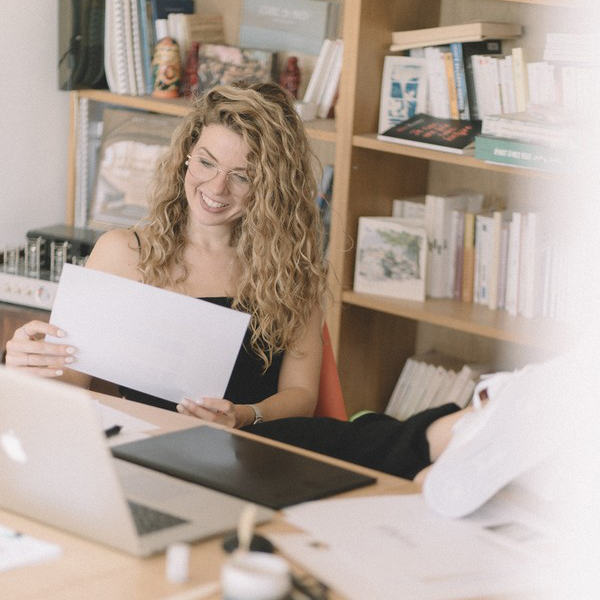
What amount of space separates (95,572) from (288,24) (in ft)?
7.91

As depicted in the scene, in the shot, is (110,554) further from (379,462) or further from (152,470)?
(379,462)

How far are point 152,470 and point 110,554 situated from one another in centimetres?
28

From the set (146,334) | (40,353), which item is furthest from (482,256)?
(40,353)

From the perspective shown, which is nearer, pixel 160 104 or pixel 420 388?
pixel 420 388

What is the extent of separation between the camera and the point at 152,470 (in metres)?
1.52

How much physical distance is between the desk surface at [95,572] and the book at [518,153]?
5.07 feet

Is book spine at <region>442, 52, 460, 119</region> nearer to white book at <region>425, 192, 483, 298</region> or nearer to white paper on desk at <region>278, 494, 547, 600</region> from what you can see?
white book at <region>425, 192, 483, 298</region>

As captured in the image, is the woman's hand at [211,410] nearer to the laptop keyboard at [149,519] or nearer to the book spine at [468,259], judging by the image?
the laptop keyboard at [149,519]

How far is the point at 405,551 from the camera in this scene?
130cm

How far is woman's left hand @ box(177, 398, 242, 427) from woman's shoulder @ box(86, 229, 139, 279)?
1.46 feet

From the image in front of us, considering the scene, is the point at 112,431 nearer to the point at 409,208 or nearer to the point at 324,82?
the point at 409,208

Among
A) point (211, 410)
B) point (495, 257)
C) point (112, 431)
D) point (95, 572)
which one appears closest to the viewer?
point (95, 572)

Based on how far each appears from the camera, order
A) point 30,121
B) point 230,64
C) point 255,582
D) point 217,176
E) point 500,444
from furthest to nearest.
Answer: point 30,121
point 230,64
point 217,176
point 500,444
point 255,582

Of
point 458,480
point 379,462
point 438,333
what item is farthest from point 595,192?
point 458,480
